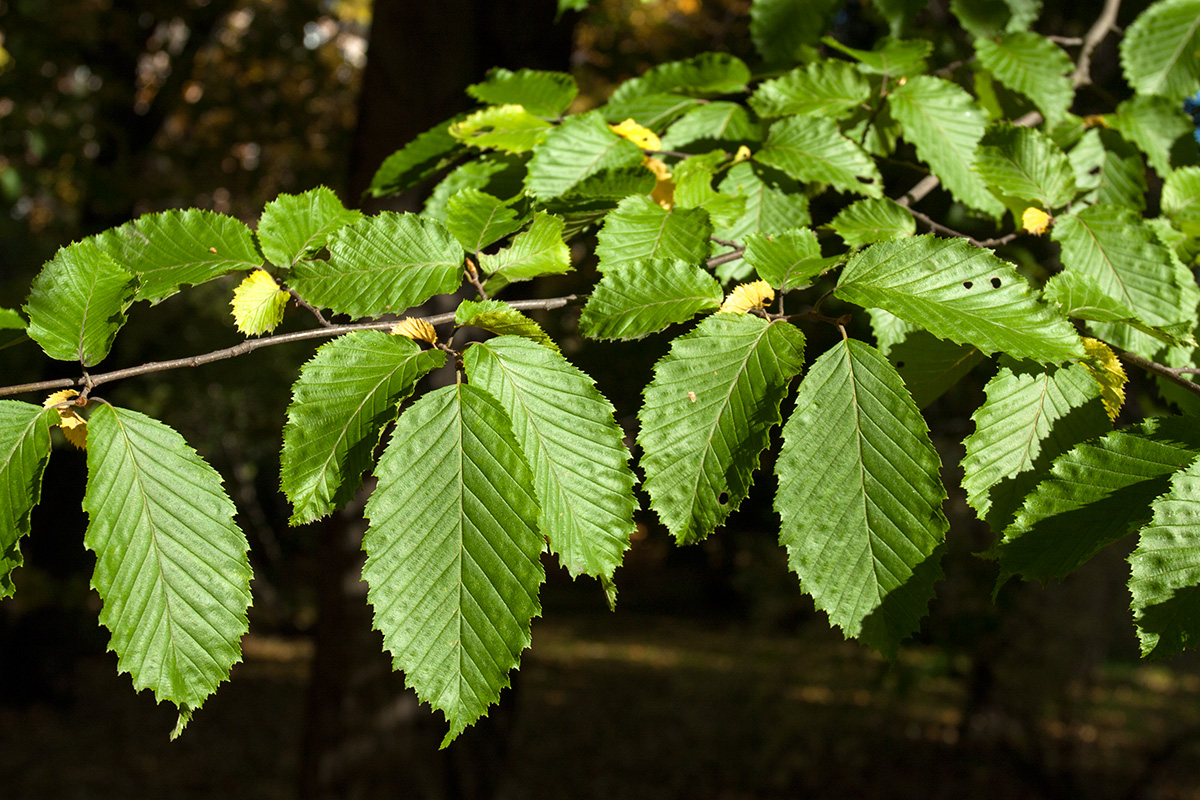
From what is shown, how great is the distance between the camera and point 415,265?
95cm

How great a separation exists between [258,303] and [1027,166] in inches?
39.3

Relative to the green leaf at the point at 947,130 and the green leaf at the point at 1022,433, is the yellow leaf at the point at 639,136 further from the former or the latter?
the green leaf at the point at 1022,433

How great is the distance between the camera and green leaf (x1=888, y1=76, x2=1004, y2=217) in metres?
1.28

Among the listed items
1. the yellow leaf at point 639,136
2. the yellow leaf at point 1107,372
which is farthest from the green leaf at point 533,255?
the yellow leaf at point 1107,372

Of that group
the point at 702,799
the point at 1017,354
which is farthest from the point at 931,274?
the point at 702,799

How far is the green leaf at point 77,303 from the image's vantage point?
0.86m

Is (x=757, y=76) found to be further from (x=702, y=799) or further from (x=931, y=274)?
(x=702, y=799)

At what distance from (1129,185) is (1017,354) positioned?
792 mm

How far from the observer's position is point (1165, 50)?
1562 millimetres

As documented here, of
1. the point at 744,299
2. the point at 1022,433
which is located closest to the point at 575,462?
the point at 744,299

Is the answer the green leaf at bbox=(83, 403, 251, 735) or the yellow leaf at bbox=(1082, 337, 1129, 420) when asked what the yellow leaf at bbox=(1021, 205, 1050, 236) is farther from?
the green leaf at bbox=(83, 403, 251, 735)

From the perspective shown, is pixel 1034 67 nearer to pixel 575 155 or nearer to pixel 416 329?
pixel 575 155

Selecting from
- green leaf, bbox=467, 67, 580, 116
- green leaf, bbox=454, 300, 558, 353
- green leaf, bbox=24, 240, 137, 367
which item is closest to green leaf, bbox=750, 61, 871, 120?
green leaf, bbox=467, 67, 580, 116

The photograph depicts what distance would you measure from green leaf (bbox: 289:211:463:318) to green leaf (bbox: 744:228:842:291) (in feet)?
1.06
